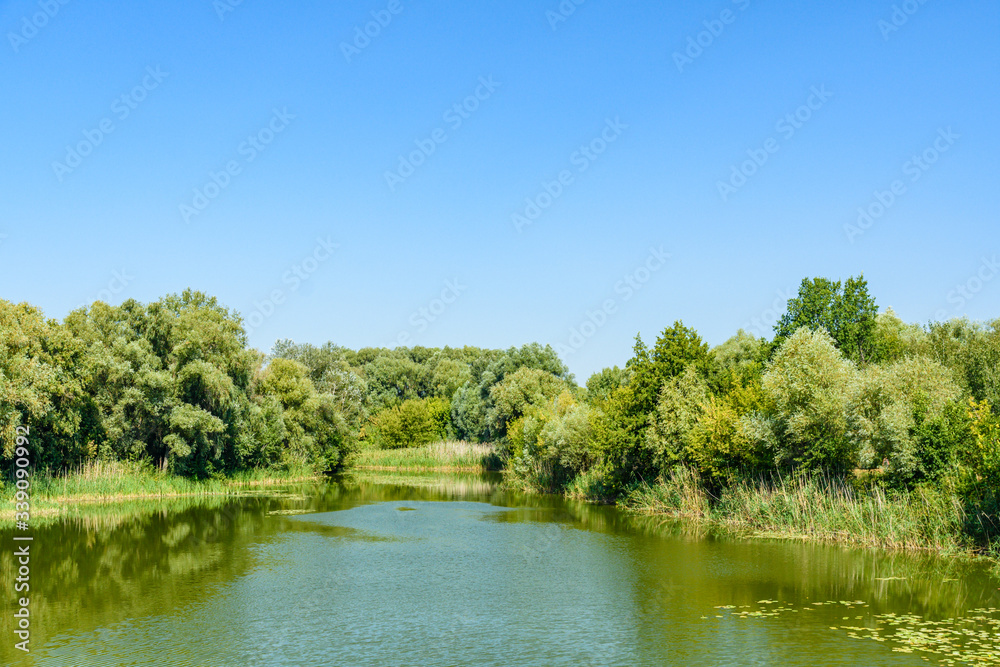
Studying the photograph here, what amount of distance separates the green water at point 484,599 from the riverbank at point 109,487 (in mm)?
7500

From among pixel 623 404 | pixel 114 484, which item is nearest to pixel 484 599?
pixel 623 404

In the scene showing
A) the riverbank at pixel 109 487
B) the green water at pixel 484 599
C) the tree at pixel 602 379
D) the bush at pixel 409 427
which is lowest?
the green water at pixel 484 599

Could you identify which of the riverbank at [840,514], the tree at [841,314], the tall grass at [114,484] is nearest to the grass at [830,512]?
the riverbank at [840,514]

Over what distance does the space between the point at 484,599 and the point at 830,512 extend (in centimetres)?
1581

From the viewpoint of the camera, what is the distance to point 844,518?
27812 mm

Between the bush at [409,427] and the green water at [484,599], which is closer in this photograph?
the green water at [484,599]

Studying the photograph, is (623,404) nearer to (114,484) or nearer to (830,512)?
(830,512)

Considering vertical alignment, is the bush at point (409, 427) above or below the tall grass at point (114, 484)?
above

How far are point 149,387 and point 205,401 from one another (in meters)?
4.77

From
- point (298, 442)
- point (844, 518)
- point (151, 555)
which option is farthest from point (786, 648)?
point (298, 442)

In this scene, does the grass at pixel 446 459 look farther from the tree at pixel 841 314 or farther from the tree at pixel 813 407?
the tree at pixel 813 407

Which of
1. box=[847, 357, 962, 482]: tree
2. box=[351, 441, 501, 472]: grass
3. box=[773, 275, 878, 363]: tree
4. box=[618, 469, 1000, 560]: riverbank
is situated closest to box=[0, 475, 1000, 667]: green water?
box=[618, 469, 1000, 560]: riverbank

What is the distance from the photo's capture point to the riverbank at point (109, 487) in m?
39.3

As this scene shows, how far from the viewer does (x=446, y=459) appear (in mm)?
79000
